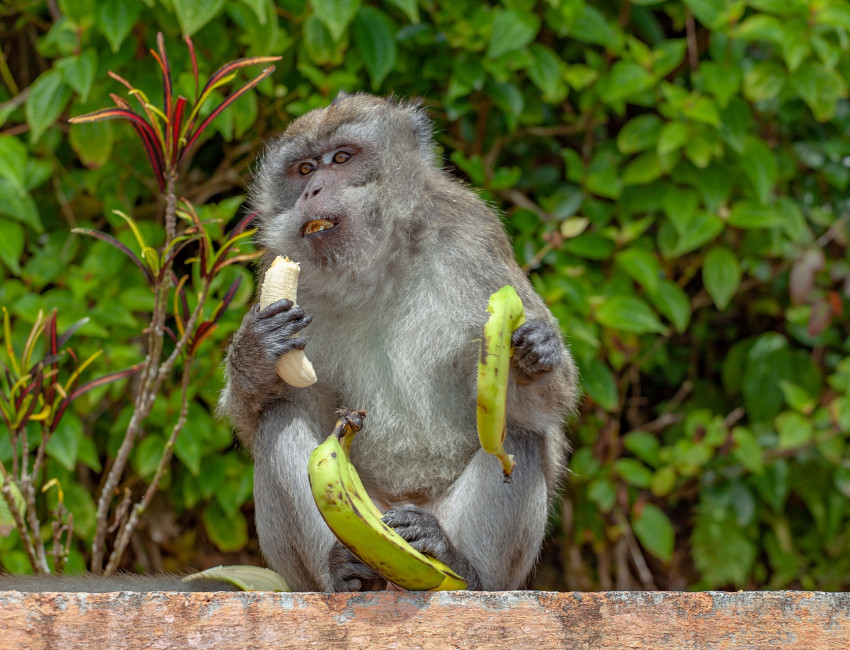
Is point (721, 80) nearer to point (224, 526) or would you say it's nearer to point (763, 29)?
point (763, 29)

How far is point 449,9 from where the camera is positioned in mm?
4316

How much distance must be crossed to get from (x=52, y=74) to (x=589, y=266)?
237cm

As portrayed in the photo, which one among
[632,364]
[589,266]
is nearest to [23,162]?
[589,266]

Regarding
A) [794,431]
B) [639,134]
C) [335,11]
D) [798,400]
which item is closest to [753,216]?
[639,134]

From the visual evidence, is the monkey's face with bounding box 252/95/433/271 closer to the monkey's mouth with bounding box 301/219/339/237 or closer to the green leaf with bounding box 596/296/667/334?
the monkey's mouth with bounding box 301/219/339/237

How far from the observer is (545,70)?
4309 mm

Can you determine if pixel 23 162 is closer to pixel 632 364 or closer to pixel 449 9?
pixel 449 9

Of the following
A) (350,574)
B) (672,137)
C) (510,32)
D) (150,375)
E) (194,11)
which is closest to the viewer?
(350,574)

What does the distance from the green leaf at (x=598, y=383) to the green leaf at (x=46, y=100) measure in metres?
2.35

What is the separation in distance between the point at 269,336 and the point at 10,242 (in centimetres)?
168

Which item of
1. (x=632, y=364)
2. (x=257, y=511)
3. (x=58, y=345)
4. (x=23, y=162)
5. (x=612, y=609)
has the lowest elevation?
(x=632, y=364)

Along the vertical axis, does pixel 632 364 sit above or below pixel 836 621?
below

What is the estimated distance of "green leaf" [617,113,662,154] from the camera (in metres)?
4.41

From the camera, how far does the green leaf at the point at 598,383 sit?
434 centimetres
